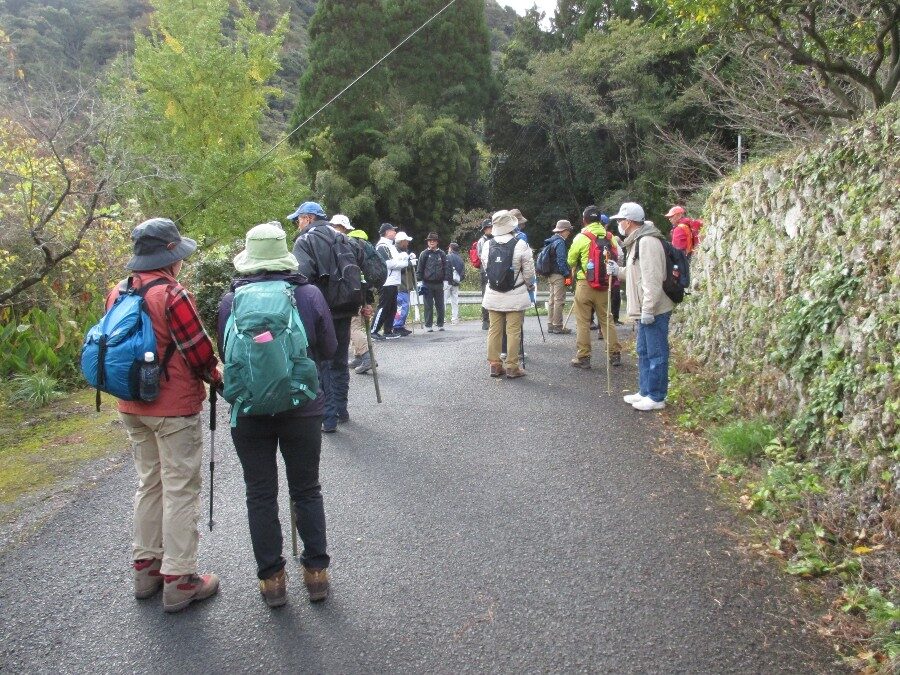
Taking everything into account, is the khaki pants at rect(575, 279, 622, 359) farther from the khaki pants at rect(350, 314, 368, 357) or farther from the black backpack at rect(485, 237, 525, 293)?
the khaki pants at rect(350, 314, 368, 357)

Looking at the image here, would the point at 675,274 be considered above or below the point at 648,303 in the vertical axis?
above

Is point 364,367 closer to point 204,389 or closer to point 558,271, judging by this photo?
point 558,271

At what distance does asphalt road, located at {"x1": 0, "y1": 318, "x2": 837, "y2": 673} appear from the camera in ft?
10.5

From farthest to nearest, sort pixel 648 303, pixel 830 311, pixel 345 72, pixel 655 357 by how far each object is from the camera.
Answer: pixel 345 72, pixel 655 357, pixel 648 303, pixel 830 311

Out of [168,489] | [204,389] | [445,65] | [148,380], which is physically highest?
[445,65]

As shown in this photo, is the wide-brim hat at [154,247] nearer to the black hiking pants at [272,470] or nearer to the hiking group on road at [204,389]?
the hiking group on road at [204,389]

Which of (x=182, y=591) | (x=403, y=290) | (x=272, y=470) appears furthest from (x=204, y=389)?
(x=403, y=290)

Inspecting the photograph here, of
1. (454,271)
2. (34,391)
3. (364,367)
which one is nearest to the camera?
(34,391)

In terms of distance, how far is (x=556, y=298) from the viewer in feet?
42.1

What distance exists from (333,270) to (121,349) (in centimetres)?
286

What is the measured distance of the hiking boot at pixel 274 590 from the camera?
361 cm

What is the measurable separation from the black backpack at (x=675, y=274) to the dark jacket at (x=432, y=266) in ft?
23.5

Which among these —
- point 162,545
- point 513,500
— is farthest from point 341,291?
point 162,545

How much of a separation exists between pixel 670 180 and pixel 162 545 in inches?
1009
